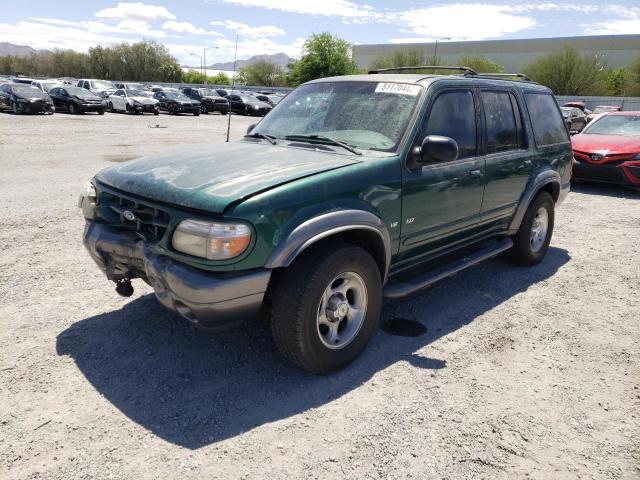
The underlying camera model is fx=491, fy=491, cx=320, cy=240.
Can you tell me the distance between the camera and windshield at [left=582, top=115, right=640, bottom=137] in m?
10.5

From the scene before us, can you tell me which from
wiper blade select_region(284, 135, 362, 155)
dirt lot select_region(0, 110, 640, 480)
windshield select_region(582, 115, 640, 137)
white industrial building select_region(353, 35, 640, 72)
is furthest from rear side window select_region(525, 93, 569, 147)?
white industrial building select_region(353, 35, 640, 72)

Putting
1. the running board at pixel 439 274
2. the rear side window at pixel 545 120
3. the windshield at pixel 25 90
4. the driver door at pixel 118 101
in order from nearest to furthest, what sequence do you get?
1. the running board at pixel 439 274
2. the rear side window at pixel 545 120
3. the windshield at pixel 25 90
4. the driver door at pixel 118 101

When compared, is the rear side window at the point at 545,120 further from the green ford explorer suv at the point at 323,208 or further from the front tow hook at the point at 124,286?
the front tow hook at the point at 124,286

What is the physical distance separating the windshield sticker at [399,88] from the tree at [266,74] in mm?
89162

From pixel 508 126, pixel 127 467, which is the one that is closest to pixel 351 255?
pixel 127 467

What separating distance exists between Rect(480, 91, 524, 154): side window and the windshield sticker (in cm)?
90

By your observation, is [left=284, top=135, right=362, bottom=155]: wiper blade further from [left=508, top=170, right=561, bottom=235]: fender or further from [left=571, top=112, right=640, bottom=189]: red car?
[left=571, top=112, right=640, bottom=189]: red car

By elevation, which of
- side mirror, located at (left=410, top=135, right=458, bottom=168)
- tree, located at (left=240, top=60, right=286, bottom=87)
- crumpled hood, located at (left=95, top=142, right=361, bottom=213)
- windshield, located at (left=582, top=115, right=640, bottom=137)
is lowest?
crumpled hood, located at (left=95, top=142, right=361, bottom=213)

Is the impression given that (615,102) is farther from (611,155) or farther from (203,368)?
(203,368)

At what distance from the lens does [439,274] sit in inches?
155

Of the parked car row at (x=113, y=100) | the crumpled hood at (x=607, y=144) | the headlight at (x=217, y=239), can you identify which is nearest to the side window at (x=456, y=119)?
the headlight at (x=217, y=239)

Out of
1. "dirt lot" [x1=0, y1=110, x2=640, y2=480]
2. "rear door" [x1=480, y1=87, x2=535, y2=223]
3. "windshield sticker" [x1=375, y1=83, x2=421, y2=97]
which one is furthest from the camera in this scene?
"rear door" [x1=480, y1=87, x2=535, y2=223]

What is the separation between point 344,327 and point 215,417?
103 centimetres

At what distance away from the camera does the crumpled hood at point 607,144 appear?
9.52 m
